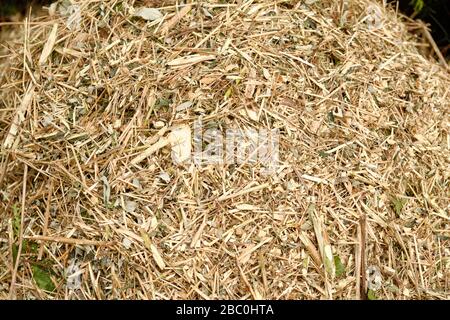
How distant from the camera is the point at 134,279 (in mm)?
2113

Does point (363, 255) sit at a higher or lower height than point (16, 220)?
higher

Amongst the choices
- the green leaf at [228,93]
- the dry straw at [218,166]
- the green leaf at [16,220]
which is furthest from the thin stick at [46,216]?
the green leaf at [228,93]

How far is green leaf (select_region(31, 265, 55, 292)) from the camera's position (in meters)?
2.17

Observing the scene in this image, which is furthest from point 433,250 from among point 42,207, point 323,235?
point 42,207

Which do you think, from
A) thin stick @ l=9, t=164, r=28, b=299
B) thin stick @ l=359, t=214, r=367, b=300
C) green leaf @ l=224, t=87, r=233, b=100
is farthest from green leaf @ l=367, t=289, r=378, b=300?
thin stick @ l=9, t=164, r=28, b=299

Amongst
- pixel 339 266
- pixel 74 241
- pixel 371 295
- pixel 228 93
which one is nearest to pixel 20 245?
pixel 74 241

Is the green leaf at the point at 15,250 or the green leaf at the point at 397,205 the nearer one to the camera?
the green leaf at the point at 15,250

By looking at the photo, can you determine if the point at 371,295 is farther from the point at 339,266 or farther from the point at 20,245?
the point at 20,245

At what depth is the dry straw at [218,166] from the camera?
215 centimetres

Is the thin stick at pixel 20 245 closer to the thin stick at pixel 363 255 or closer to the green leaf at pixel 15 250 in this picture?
the green leaf at pixel 15 250

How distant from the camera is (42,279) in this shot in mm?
2186

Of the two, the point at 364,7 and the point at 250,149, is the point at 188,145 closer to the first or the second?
the point at 250,149

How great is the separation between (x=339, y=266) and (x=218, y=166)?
1.88 ft

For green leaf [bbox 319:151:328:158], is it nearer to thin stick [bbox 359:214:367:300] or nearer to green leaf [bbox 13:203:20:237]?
thin stick [bbox 359:214:367:300]
